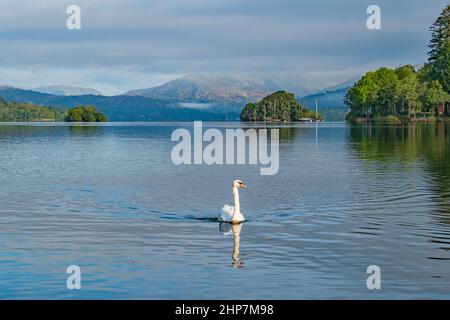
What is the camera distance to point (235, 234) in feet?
90.8

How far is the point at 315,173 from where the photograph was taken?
5372 centimetres

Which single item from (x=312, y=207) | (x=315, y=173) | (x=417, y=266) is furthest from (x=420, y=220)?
(x=315, y=173)

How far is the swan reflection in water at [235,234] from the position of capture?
22453 millimetres

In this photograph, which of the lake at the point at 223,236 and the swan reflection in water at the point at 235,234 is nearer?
the lake at the point at 223,236

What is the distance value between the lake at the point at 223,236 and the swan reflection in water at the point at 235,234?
0.06 m

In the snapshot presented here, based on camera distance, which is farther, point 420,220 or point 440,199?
point 440,199

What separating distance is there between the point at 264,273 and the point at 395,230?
30.0 feet

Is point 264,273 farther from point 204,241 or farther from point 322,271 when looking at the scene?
point 204,241

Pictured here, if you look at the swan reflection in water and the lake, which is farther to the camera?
the swan reflection in water

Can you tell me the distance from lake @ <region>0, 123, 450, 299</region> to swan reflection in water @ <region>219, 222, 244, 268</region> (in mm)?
63

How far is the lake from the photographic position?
769 inches

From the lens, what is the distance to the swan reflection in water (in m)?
22.5
